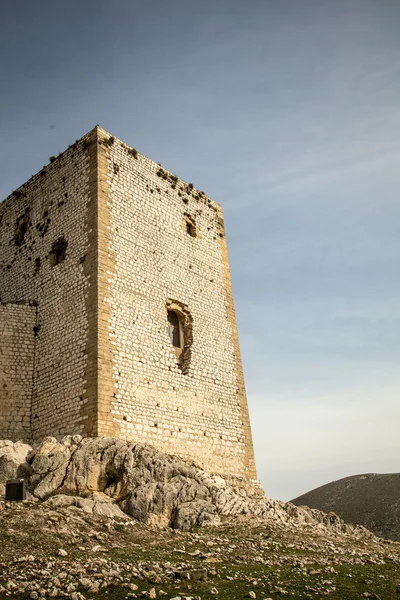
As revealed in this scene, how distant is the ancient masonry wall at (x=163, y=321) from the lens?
15.2 metres

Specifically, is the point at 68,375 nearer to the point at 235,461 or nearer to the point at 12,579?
the point at 235,461

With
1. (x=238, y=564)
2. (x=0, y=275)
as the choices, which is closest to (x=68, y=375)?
(x=0, y=275)

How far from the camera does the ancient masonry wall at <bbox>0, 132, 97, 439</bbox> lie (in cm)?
1512

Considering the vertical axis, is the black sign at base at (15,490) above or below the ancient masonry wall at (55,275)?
below

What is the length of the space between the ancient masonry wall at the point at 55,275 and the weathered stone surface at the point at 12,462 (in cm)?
156

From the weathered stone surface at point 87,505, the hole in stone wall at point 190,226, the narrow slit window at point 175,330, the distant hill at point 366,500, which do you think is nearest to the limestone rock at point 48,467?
the weathered stone surface at point 87,505

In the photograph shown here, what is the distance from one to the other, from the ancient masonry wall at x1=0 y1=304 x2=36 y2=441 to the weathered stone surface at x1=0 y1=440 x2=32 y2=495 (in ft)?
7.75

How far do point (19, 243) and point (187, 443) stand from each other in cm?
956

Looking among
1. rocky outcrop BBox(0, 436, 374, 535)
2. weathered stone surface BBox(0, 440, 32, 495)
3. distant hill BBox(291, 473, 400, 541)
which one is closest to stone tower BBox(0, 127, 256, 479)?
rocky outcrop BBox(0, 436, 374, 535)

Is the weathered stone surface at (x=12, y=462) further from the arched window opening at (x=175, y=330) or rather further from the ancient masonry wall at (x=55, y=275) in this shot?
the arched window opening at (x=175, y=330)

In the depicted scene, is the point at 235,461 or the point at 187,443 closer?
the point at 187,443

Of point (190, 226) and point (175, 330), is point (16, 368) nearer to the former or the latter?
point (175, 330)

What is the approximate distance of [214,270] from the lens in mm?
20828

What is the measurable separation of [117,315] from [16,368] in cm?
363
